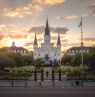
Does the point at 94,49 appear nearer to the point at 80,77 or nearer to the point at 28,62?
the point at 80,77

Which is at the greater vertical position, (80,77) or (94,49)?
(94,49)

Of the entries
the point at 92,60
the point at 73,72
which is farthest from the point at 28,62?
the point at 73,72

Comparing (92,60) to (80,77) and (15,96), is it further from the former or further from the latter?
(15,96)

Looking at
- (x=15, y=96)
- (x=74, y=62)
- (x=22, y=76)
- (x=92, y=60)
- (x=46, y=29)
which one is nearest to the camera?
(x=15, y=96)

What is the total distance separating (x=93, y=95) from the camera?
2628 cm

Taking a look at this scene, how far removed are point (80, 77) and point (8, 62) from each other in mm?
25293

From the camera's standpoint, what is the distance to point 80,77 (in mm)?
50219

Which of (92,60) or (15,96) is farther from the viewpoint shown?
(92,60)

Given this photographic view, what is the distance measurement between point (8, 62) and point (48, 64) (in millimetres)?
62820

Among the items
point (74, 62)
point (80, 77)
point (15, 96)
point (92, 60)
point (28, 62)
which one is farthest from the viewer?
point (28, 62)

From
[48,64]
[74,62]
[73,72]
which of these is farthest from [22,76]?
[48,64]

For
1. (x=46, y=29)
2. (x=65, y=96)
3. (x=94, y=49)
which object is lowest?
(x=65, y=96)

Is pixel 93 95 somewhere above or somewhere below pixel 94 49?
below

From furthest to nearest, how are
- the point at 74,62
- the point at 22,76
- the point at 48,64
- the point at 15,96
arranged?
the point at 48,64
the point at 74,62
the point at 22,76
the point at 15,96
